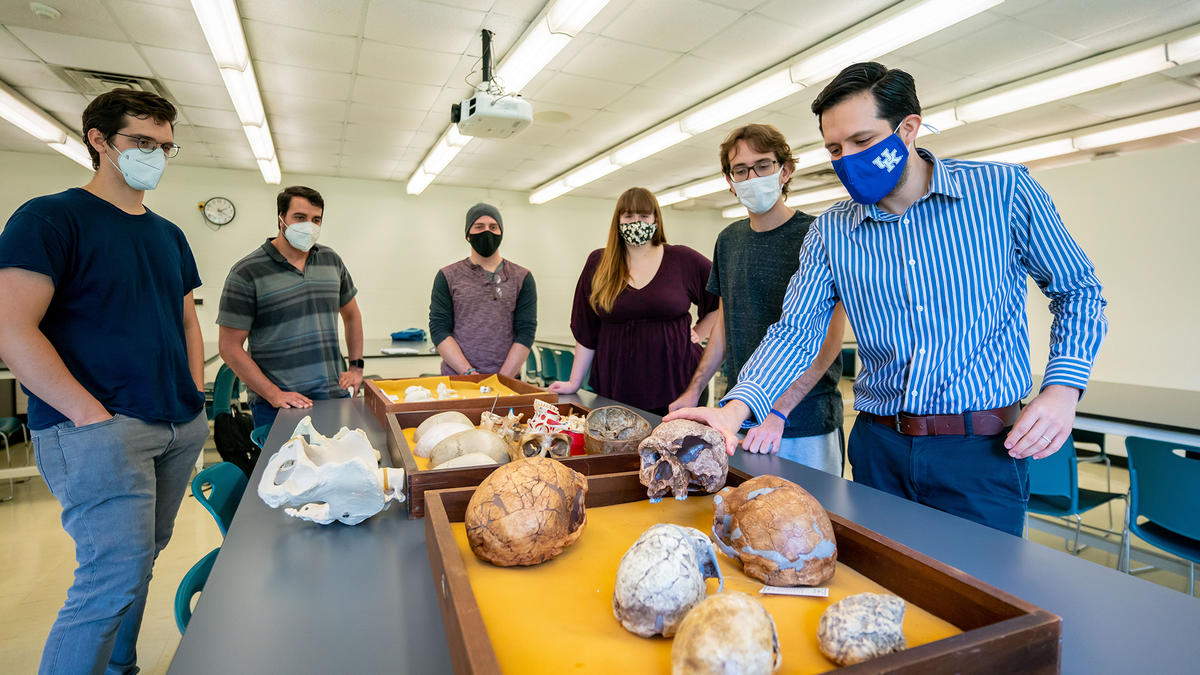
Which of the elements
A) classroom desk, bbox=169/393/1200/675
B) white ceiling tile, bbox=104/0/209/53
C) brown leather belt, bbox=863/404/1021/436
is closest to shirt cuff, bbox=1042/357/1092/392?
brown leather belt, bbox=863/404/1021/436

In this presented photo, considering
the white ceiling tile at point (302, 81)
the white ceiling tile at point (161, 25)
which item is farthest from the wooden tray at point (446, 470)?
the white ceiling tile at point (302, 81)

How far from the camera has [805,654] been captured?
64cm

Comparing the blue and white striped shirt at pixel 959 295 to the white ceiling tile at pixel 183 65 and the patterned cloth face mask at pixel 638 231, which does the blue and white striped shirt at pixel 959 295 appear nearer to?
the patterned cloth face mask at pixel 638 231

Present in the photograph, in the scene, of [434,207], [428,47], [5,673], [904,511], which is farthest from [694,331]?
→ [434,207]

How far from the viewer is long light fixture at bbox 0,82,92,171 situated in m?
5.14

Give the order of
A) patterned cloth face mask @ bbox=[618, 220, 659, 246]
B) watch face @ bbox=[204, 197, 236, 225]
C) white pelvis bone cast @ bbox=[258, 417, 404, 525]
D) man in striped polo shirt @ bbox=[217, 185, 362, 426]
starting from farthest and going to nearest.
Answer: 1. watch face @ bbox=[204, 197, 236, 225]
2. man in striped polo shirt @ bbox=[217, 185, 362, 426]
3. patterned cloth face mask @ bbox=[618, 220, 659, 246]
4. white pelvis bone cast @ bbox=[258, 417, 404, 525]

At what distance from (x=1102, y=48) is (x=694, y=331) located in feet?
14.3

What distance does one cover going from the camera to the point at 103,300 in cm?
167

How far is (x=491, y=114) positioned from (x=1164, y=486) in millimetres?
3994

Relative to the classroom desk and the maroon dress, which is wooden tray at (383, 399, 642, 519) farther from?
the maroon dress

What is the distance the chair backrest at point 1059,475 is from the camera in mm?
2648

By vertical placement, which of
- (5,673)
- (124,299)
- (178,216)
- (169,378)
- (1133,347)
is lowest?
(5,673)

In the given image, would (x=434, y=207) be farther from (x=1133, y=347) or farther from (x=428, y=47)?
(x=1133, y=347)

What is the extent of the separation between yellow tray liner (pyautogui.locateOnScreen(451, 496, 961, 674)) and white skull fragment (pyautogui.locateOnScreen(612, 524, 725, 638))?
3 centimetres
